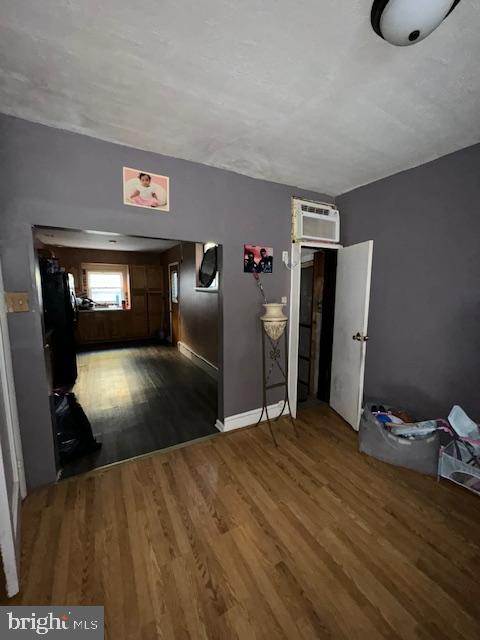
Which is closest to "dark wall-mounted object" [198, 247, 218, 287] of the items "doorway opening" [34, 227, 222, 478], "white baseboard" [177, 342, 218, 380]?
"doorway opening" [34, 227, 222, 478]

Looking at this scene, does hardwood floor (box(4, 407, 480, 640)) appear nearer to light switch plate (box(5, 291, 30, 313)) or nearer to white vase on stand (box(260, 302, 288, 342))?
white vase on stand (box(260, 302, 288, 342))

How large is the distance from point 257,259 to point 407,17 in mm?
1703

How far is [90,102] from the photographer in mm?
1437

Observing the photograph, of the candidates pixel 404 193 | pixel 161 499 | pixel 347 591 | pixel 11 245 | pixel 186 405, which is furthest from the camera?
pixel 186 405

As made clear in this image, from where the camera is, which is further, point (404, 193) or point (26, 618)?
point (404, 193)

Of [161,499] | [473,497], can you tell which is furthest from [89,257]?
[473,497]

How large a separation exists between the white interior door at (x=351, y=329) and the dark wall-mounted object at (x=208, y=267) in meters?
1.87

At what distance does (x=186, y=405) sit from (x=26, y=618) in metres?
2.02

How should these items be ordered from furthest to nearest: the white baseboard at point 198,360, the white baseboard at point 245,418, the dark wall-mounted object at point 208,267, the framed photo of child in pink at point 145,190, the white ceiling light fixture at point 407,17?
1. the white baseboard at point 198,360
2. the dark wall-mounted object at point 208,267
3. the white baseboard at point 245,418
4. the framed photo of child in pink at point 145,190
5. the white ceiling light fixture at point 407,17

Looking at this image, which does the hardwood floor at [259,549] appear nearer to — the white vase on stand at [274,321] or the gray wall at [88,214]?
the gray wall at [88,214]

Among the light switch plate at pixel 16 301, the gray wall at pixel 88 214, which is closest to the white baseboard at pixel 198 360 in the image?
the gray wall at pixel 88 214

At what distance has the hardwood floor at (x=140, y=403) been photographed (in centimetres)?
231

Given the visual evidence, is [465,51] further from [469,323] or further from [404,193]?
[469,323]

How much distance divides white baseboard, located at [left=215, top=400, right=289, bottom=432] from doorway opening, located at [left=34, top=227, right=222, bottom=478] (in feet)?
0.54
